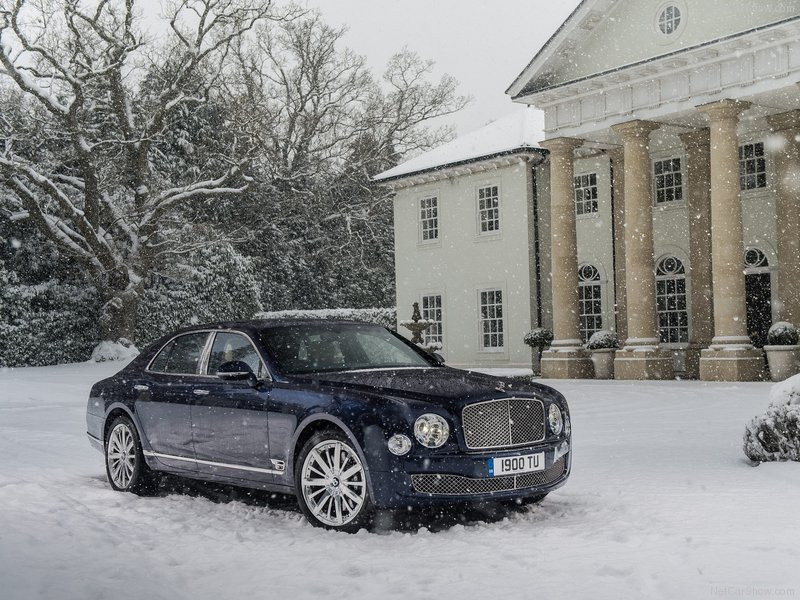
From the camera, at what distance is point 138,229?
34.9 meters

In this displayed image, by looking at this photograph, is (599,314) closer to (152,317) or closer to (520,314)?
(520,314)

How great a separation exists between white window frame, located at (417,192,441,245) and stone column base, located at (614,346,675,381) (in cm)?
1096

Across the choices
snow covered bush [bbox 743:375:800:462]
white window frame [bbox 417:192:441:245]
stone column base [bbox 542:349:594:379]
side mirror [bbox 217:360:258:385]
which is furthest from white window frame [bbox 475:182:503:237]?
side mirror [bbox 217:360:258:385]

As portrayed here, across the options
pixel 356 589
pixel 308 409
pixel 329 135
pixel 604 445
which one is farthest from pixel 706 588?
pixel 329 135

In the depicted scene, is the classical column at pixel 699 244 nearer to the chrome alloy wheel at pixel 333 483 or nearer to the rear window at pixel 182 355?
the rear window at pixel 182 355

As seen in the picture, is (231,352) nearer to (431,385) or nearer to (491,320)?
(431,385)

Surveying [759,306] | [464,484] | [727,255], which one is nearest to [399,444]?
[464,484]

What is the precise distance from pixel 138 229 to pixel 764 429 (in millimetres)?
28426

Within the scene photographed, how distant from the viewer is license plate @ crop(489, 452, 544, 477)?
708 centimetres

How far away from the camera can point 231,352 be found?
Answer: 8.48 meters

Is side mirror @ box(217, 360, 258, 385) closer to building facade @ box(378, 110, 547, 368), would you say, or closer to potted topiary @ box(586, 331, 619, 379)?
potted topiary @ box(586, 331, 619, 379)

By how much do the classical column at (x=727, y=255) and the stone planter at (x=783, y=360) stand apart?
0.40 metres

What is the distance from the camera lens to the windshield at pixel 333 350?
8117mm

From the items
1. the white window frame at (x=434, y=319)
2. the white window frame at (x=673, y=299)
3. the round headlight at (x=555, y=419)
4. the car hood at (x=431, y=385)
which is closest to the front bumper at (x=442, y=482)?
the car hood at (x=431, y=385)
